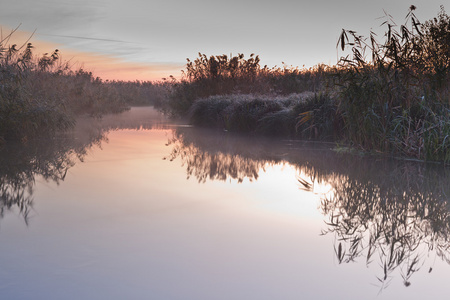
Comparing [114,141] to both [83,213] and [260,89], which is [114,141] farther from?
[260,89]

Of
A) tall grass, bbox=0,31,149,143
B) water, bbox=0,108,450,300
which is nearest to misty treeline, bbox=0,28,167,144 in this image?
tall grass, bbox=0,31,149,143

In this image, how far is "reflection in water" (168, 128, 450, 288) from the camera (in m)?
2.94

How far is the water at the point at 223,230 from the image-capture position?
7.72 ft

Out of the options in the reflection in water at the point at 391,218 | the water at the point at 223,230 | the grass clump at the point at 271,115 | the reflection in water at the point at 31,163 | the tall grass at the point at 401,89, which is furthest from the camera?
the grass clump at the point at 271,115

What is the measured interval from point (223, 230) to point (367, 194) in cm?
187

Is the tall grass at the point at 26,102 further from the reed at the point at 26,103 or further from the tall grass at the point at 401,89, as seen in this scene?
the tall grass at the point at 401,89

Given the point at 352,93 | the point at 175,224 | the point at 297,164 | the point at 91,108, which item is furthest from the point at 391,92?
the point at 91,108

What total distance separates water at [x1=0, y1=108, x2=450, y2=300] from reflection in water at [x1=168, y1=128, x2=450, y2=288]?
0.06 feet

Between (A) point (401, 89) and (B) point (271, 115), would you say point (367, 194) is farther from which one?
(B) point (271, 115)

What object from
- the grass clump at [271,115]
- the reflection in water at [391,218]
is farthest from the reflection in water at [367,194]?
the grass clump at [271,115]

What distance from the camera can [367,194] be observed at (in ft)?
15.2

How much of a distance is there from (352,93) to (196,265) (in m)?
5.46

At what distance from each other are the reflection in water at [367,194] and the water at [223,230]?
0.06 ft

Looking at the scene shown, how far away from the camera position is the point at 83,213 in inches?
149
